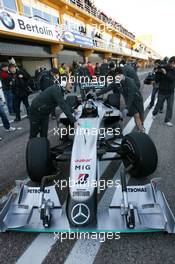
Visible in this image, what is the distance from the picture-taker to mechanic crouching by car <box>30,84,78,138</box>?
3.49 m

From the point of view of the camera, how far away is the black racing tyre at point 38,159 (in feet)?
9.60

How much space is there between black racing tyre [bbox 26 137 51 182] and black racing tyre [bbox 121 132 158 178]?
3.45 feet

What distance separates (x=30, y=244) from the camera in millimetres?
2219

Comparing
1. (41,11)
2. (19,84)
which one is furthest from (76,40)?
(19,84)

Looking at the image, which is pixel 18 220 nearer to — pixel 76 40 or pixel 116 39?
pixel 76 40

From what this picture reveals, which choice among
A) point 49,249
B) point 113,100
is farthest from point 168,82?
point 49,249

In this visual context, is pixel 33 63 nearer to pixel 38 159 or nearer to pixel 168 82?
pixel 168 82

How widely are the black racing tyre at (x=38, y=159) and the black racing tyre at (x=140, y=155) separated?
105 centimetres

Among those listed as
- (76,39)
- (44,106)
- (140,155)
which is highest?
(76,39)

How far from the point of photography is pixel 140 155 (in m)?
2.84

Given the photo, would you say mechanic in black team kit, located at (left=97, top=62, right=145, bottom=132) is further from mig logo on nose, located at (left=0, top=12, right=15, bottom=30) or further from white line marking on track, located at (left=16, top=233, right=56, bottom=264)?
mig logo on nose, located at (left=0, top=12, right=15, bottom=30)

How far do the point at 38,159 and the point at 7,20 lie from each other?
9.50 m

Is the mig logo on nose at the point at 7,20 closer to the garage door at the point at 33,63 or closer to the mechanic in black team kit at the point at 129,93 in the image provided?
the garage door at the point at 33,63

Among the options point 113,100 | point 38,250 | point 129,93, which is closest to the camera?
point 38,250
